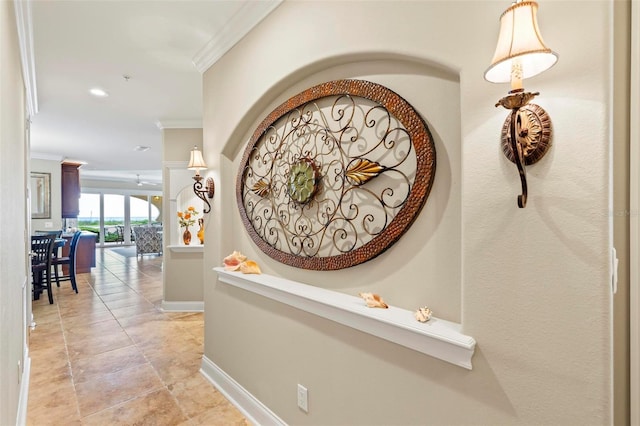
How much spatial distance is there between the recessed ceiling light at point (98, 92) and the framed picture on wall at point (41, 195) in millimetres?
4549

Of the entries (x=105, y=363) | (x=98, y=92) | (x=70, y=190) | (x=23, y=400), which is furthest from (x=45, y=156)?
(x=23, y=400)

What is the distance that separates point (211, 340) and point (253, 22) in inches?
98.4

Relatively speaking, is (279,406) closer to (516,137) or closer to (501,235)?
(501,235)

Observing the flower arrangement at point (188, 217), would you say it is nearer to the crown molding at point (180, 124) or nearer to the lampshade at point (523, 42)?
the crown molding at point (180, 124)

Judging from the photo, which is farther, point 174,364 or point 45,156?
point 45,156

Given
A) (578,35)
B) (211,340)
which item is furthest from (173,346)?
(578,35)

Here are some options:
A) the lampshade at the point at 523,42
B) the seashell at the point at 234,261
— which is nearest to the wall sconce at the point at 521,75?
the lampshade at the point at 523,42

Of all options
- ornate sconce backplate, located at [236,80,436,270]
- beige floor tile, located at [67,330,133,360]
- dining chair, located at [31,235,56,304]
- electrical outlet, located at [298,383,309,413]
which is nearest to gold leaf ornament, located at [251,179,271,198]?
ornate sconce backplate, located at [236,80,436,270]

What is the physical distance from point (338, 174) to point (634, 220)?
1.10m

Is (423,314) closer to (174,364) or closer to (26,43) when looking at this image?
(174,364)

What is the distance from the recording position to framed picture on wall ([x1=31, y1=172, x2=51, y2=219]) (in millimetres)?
6312

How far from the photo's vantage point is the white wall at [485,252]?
2.68 ft

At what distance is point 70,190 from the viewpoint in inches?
297

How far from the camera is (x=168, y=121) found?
14.1 ft
